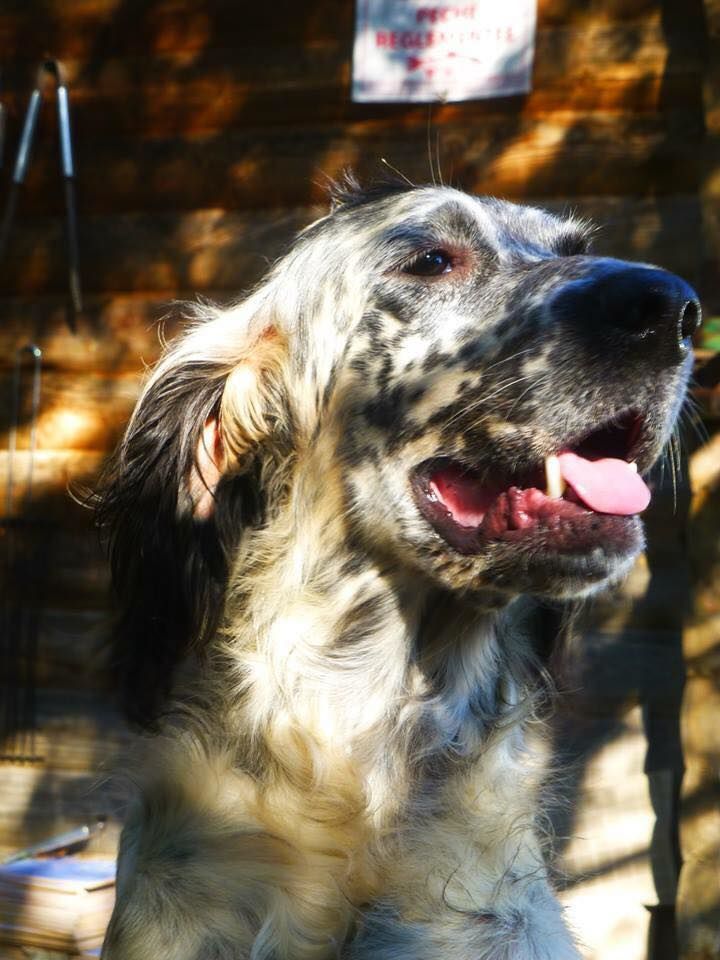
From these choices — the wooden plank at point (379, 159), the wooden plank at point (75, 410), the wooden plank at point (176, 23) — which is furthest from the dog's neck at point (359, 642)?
the wooden plank at point (176, 23)

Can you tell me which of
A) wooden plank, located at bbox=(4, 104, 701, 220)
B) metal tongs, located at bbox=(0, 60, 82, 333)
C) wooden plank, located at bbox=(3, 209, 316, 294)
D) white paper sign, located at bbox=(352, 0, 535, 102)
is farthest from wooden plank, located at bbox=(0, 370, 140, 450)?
white paper sign, located at bbox=(352, 0, 535, 102)

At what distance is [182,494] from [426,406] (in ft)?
1.52

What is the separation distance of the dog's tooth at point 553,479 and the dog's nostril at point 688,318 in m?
0.27

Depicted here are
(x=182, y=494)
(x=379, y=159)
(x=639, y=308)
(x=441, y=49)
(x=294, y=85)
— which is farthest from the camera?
(x=294, y=85)

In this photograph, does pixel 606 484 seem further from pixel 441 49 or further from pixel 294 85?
pixel 294 85

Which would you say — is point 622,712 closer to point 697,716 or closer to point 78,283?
point 697,716

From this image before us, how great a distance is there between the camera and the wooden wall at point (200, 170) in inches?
152

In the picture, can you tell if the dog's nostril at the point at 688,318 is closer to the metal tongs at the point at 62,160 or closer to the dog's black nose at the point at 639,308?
the dog's black nose at the point at 639,308

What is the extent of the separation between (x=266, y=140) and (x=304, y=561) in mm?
2518

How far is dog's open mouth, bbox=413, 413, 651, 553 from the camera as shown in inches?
72.5

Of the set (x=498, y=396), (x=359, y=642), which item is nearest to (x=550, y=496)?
(x=498, y=396)

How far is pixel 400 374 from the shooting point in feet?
6.82

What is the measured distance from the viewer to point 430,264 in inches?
85.6

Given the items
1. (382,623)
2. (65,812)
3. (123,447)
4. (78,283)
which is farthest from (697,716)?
(78,283)
